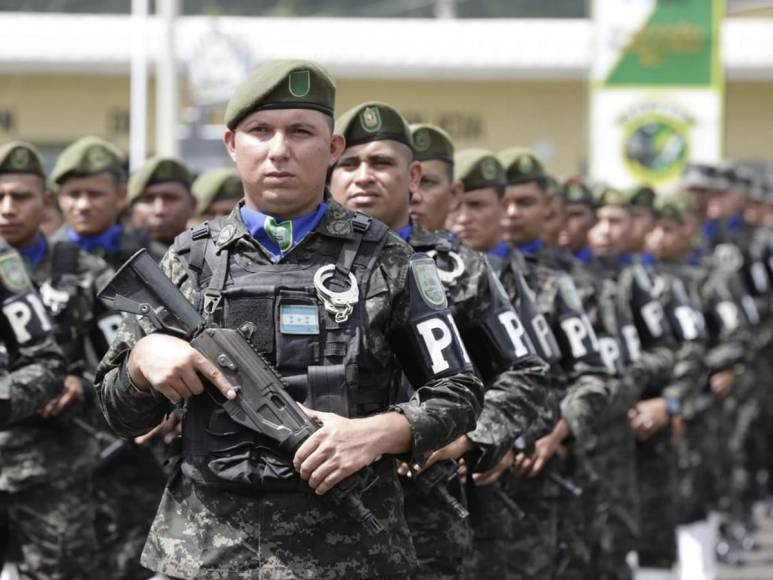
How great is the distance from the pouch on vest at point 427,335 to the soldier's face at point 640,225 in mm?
6545

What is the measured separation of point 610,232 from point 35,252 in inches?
164

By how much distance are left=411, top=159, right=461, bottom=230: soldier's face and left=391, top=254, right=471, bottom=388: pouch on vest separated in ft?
6.30

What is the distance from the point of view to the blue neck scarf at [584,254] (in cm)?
959

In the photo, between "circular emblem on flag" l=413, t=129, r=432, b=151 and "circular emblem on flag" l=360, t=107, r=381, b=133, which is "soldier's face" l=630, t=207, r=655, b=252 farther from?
"circular emblem on flag" l=360, t=107, r=381, b=133

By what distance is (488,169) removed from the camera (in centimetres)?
680

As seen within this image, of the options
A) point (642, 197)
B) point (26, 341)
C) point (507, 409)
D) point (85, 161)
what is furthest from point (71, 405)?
point (642, 197)

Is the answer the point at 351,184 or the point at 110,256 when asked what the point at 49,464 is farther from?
the point at 351,184

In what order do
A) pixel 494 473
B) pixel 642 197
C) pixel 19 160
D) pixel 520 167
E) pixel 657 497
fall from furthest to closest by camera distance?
pixel 642 197
pixel 657 497
pixel 520 167
pixel 19 160
pixel 494 473

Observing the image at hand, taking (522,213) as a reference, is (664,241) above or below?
below

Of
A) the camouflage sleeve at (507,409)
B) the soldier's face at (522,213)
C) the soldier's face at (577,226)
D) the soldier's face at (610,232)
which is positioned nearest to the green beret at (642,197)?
the soldier's face at (610,232)

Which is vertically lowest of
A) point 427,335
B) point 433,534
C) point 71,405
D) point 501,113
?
point 433,534

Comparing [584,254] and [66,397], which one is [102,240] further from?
[584,254]

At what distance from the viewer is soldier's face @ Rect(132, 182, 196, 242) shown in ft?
29.0

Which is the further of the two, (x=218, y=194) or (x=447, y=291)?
(x=218, y=194)
